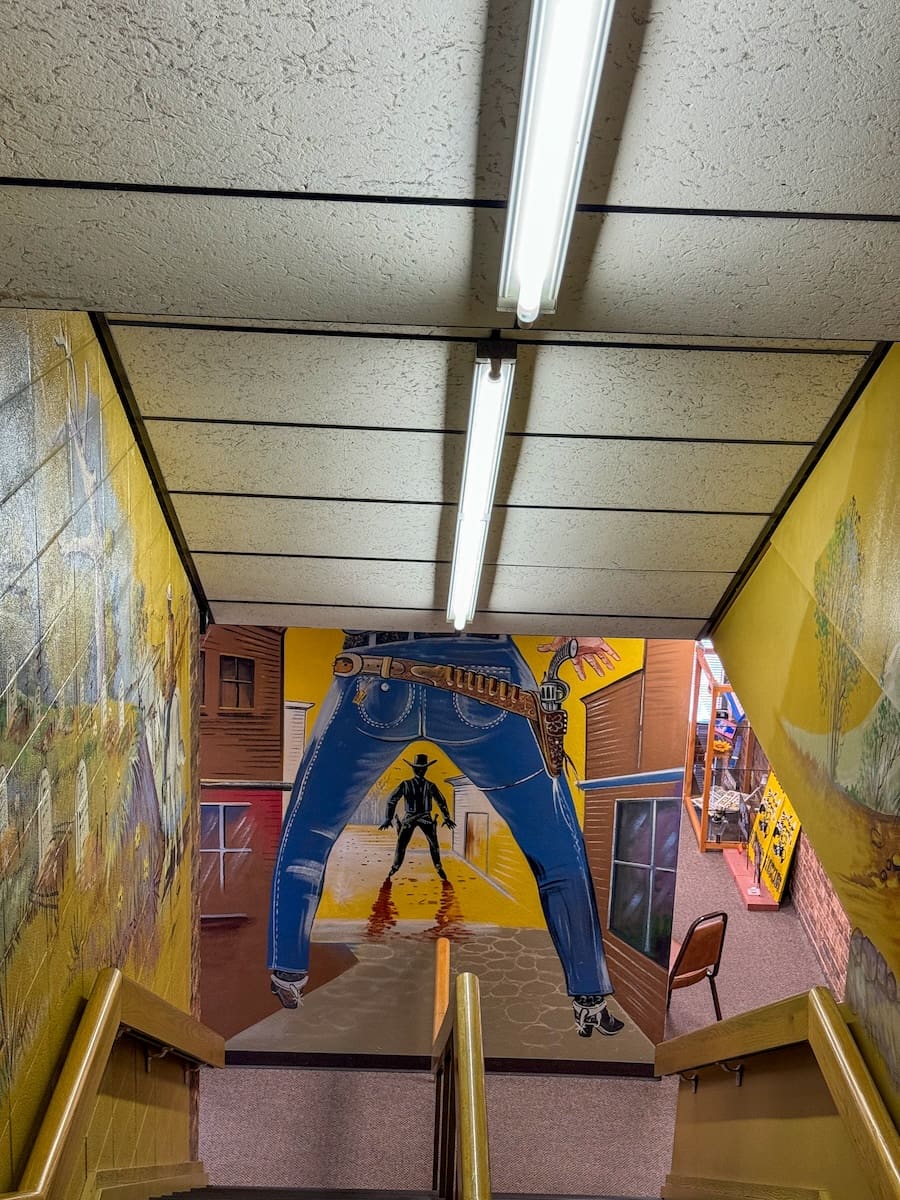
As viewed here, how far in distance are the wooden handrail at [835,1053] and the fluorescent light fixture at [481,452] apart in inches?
70.7

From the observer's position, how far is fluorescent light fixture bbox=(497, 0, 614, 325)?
1.58 metres

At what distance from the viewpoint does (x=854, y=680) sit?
3.33 meters

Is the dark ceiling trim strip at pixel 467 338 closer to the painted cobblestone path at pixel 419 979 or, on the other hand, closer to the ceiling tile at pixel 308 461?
the ceiling tile at pixel 308 461

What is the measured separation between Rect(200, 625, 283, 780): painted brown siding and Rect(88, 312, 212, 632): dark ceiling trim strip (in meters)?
1.95

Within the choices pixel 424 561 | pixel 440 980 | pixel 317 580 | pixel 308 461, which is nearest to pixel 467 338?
pixel 308 461

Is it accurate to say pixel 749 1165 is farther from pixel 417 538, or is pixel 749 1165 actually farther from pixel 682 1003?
pixel 682 1003

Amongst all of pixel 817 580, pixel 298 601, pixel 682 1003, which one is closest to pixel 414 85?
pixel 817 580

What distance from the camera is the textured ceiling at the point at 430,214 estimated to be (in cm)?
172

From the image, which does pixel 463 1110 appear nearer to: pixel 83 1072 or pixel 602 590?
pixel 83 1072

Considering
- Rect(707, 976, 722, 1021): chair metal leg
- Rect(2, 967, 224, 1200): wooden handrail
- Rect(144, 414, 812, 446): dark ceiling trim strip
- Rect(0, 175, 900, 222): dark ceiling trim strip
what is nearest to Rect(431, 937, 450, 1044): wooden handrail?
Rect(707, 976, 722, 1021): chair metal leg

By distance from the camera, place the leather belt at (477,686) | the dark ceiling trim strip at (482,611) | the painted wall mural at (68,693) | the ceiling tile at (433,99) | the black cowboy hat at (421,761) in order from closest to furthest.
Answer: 1. the ceiling tile at (433,99)
2. the painted wall mural at (68,693)
3. the dark ceiling trim strip at (482,611)
4. the leather belt at (477,686)
5. the black cowboy hat at (421,761)

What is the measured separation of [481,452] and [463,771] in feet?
13.4

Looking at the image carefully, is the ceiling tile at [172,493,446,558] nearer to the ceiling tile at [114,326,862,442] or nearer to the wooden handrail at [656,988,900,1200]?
the ceiling tile at [114,326,862,442]

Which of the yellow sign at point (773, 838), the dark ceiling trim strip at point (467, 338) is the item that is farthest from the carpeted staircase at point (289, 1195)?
the yellow sign at point (773, 838)
